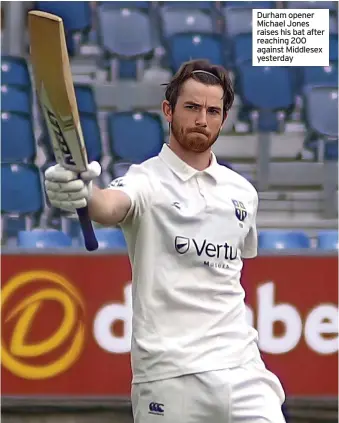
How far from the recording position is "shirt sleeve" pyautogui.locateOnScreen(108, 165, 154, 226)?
7.43 feet

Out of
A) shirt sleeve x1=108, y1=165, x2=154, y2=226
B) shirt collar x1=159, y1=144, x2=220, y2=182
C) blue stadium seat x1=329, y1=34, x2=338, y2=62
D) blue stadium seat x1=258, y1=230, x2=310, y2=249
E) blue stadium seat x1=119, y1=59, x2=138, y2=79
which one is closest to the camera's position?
shirt sleeve x1=108, y1=165, x2=154, y2=226

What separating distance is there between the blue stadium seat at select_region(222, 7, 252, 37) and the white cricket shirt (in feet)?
12.9

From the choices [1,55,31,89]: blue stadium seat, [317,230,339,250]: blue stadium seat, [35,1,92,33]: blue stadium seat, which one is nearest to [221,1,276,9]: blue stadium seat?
[35,1,92,33]: blue stadium seat

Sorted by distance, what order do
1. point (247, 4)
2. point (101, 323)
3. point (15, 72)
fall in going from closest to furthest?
point (101, 323)
point (15, 72)
point (247, 4)

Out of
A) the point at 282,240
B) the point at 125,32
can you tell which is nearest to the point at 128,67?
the point at 125,32

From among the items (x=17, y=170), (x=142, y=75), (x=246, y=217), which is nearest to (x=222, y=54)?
(x=142, y=75)

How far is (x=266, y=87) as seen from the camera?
19.8 feet

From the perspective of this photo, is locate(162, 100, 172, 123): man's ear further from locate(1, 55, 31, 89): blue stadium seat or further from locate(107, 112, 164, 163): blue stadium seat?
locate(1, 55, 31, 89): blue stadium seat

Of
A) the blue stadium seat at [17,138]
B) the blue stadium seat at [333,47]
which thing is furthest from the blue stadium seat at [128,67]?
the blue stadium seat at [333,47]

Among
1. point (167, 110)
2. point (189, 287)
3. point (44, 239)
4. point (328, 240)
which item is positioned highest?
point (167, 110)

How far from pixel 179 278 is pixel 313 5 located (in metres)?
3.69

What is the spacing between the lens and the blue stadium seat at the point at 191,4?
20.1 ft

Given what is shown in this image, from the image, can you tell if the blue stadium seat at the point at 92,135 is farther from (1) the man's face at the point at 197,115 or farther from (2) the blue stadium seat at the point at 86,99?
(1) the man's face at the point at 197,115

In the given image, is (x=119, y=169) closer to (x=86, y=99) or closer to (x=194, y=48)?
(x=86, y=99)
